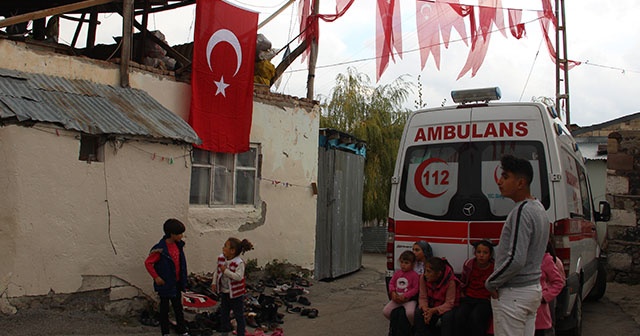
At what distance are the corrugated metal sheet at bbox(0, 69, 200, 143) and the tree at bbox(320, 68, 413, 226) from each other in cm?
1044

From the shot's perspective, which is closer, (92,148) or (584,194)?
(92,148)

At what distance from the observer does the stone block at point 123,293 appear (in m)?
6.63

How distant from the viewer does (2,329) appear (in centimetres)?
552

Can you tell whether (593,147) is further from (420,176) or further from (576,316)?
(420,176)

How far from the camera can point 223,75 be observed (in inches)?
342

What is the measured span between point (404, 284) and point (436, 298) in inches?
14.4

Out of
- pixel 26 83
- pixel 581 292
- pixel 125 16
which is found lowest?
pixel 581 292

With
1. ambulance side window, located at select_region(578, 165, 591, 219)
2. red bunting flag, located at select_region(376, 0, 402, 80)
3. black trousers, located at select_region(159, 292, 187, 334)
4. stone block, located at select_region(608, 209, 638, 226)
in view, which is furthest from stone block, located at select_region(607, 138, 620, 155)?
black trousers, located at select_region(159, 292, 187, 334)

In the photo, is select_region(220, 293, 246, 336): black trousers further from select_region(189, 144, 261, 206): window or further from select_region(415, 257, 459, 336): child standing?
select_region(189, 144, 261, 206): window

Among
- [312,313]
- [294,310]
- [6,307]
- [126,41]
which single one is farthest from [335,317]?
[126,41]

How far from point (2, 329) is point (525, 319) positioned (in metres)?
4.72

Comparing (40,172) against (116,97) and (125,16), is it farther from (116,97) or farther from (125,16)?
(125,16)

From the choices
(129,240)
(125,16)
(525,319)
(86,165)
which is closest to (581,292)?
(525,319)

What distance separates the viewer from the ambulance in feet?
17.6
